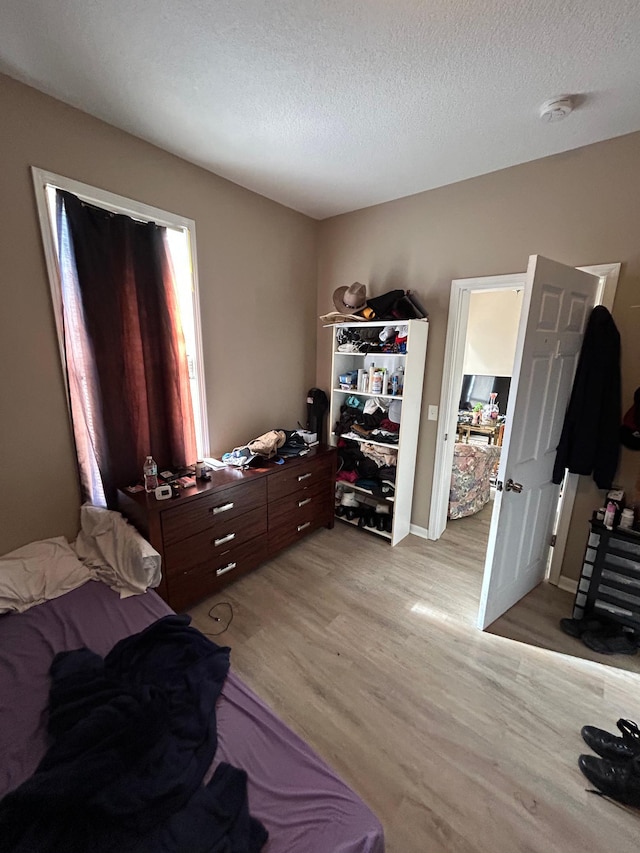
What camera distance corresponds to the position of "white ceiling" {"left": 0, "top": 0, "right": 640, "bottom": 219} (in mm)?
1208

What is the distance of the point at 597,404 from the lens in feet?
6.54

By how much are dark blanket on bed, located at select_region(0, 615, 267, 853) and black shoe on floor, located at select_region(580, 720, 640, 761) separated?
1.44m

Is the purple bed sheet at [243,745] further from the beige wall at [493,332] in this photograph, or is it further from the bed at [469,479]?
the beige wall at [493,332]

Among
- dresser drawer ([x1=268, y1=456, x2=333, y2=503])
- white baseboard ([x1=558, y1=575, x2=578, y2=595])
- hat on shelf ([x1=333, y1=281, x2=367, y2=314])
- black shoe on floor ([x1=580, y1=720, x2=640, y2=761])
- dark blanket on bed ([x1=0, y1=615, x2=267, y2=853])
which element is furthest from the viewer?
hat on shelf ([x1=333, y1=281, x2=367, y2=314])

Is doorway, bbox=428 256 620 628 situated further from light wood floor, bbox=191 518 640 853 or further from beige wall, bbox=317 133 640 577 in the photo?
light wood floor, bbox=191 518 640 853

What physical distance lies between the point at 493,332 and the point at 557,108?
335 cm

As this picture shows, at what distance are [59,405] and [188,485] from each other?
81 cm

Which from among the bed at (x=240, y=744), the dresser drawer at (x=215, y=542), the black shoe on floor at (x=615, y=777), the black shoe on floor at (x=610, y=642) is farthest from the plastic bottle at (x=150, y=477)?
Answer: the black shoe on floor at (x=610, y=642)

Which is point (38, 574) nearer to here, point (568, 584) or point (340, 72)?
point (340, 72)

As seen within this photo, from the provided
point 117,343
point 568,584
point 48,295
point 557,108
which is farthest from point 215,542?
point 557,108

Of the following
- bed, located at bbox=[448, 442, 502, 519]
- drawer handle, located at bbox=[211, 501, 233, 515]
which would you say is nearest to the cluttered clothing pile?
bed, located at bbox=[448, 442, 502, 519]

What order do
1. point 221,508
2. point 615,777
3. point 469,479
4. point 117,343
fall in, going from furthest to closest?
1. point 469,479
2. point 221,508
3. point 117,343
4. point 615,777

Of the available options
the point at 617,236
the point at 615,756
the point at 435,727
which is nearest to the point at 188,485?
the point at 435,727

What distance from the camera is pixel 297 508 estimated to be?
2.68 meters
